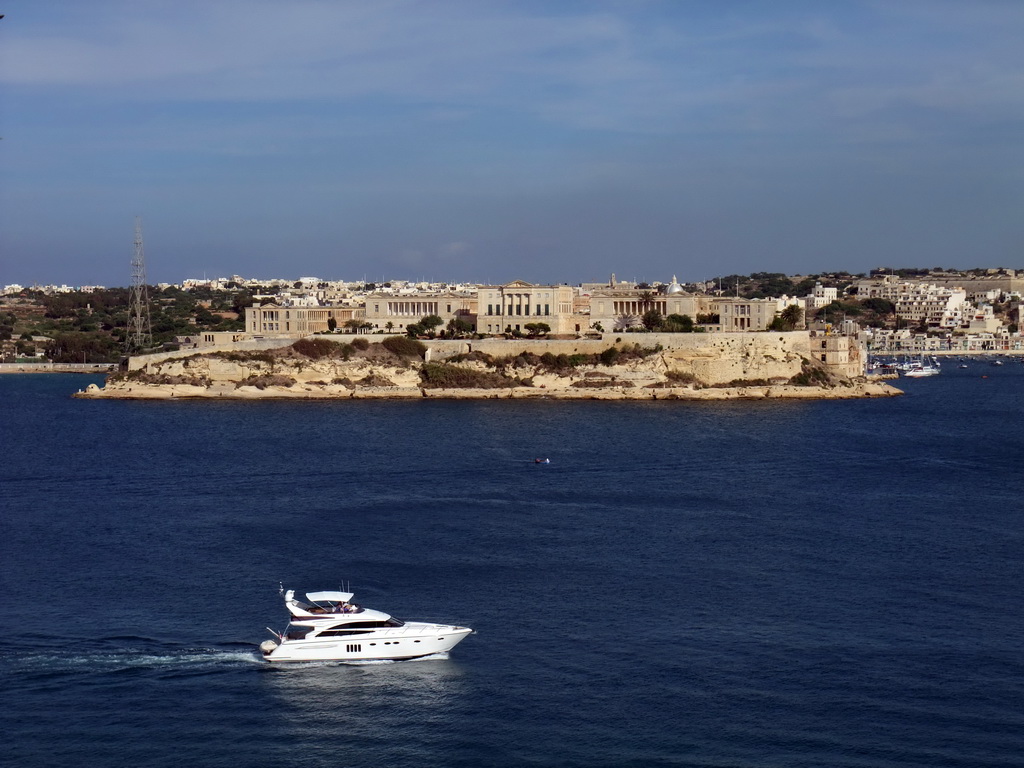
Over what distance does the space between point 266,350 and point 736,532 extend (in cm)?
2588

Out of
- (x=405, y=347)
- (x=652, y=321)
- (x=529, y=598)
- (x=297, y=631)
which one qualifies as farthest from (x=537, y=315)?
(x=297, y=631)

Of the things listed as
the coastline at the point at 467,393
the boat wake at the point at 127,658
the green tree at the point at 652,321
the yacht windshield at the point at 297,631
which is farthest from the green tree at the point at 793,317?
the boat wake at the point at 127,658

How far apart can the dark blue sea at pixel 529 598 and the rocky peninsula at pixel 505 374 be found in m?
11.6

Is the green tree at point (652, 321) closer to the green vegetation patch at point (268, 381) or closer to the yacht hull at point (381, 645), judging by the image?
the green vegetation patch at point (268, 381)

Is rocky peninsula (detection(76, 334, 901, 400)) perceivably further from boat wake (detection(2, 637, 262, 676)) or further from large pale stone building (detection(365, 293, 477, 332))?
boat wake (detection(2, 637, 262, 676))

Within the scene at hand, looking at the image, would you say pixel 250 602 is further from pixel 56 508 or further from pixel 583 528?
pixel 56 508

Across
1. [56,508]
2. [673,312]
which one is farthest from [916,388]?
[56,508]

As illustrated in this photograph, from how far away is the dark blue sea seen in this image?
38.4 ft

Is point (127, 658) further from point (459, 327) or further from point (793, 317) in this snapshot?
point (793, 317)

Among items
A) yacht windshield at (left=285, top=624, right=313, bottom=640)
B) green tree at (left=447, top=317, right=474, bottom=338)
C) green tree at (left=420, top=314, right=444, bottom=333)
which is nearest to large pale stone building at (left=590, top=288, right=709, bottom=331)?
green tree at (left=447, top=317, right=474, bottom=338)

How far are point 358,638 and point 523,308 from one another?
1386 inches

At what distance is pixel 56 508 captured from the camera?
832 inches

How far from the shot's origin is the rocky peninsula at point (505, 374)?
40.7 meters

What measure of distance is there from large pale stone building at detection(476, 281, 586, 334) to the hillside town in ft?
0.15
